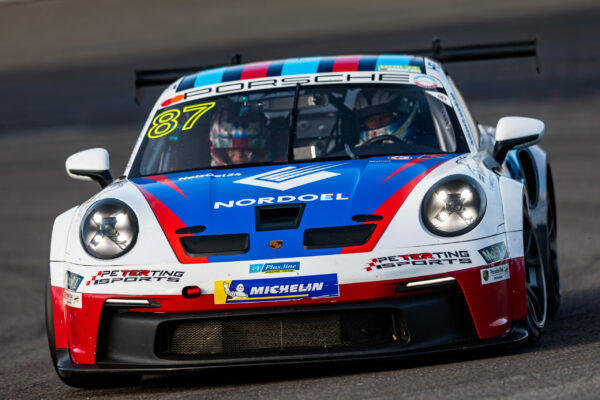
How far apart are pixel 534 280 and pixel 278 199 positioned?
4.10 ft

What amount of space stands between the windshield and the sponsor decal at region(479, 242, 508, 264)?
98 centimetres

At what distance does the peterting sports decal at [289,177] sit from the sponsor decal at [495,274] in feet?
2.95

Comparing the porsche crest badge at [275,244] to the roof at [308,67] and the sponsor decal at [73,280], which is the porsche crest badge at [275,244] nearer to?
the sponsor decal at [73,280]

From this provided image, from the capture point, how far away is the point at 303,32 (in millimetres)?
31281

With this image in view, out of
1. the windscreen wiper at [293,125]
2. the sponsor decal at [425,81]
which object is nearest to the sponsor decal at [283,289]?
the windscreen wiper at [293,125]

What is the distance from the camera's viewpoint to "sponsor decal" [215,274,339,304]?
15.4ft

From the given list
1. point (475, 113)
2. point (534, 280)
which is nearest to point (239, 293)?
point (534, 280)

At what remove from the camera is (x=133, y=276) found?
4.88 meters

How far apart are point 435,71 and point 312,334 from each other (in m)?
2.39

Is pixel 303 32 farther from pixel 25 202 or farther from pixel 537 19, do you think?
pixel 25 202

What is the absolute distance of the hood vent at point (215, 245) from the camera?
4.85 m

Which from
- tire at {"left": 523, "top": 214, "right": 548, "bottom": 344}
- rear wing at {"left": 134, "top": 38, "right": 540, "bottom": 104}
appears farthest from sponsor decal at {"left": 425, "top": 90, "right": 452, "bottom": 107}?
rear wing at {"left": 134, "top": 38, "right": 540, "bottom": 104}

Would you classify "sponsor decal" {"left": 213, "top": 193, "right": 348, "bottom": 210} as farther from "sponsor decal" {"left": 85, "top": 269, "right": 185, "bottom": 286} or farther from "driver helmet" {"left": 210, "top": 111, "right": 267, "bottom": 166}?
"driver helmet" {"left": 210, "top": 111, "right": 267, "bottom": 166}

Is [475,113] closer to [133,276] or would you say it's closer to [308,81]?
[308,81]
